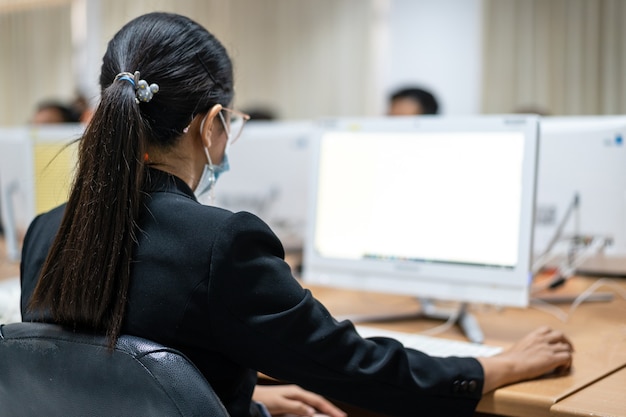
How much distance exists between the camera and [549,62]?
13.5 ft

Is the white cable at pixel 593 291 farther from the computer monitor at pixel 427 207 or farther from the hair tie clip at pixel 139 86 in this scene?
the hair tie clip at pixel 139 86

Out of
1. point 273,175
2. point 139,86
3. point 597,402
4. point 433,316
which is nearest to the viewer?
point 139,86

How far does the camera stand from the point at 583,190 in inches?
70.1

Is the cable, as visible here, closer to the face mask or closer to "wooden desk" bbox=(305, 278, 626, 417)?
"wooden desk" bbox=(305, 278, 626, 417)

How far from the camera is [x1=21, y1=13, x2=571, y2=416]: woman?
933 mm

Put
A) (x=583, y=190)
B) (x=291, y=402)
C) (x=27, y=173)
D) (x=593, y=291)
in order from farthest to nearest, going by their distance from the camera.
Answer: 1. (x=27, y=173)
2. (x=593, y=291)
3. (x=583, y=190)
4. (x=291, y=402)

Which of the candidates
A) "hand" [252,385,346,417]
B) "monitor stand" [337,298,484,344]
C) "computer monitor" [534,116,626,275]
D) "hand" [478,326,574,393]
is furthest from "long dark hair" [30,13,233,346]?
"computer monitor" [534,116,626,275]

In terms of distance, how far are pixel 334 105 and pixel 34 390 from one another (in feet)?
13.1

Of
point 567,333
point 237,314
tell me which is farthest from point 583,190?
point 237,314

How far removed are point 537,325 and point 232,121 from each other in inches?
33.1

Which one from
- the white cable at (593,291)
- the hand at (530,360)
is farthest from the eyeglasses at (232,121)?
the white cable at (593,291)

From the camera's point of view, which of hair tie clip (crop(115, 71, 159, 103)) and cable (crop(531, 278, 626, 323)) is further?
cable (crop(531, 278, 626, 323))

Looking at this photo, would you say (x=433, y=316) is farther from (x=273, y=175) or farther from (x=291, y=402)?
(x=273, y=175)

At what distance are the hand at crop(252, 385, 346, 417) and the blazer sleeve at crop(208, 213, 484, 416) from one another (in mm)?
289
